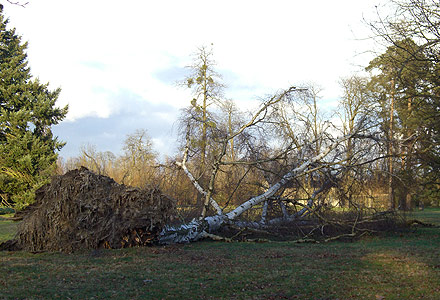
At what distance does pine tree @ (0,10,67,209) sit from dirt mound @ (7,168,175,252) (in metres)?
15.5

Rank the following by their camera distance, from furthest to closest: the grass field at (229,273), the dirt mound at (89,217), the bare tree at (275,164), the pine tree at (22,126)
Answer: the pine tree at (22,126), the bare tree at (275,164), the dirt mound at (89,217), the grass field at (229,273)

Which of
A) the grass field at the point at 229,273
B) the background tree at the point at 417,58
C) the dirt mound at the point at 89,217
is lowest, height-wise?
the grass field at the point at 229,273

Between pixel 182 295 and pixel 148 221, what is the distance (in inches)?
165

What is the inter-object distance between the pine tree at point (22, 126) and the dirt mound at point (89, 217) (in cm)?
1553

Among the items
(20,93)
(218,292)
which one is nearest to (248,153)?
(218,292)

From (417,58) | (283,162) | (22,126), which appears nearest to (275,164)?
(283,162)

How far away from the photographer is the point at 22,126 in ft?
85.4

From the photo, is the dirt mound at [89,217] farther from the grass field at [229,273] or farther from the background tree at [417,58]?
the background tree at [417,58]

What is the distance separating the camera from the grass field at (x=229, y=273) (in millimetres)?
5902

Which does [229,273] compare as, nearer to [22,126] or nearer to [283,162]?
[283,162]

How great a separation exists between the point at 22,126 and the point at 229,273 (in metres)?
23.1

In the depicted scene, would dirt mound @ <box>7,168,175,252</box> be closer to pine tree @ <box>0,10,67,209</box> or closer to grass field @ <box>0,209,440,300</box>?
grass field @ <box>0,209,440,300</box>

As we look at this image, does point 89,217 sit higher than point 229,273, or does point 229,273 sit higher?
point 89,217

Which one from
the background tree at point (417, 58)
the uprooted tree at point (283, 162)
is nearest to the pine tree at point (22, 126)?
the uprooted tree at point (283, 162)
